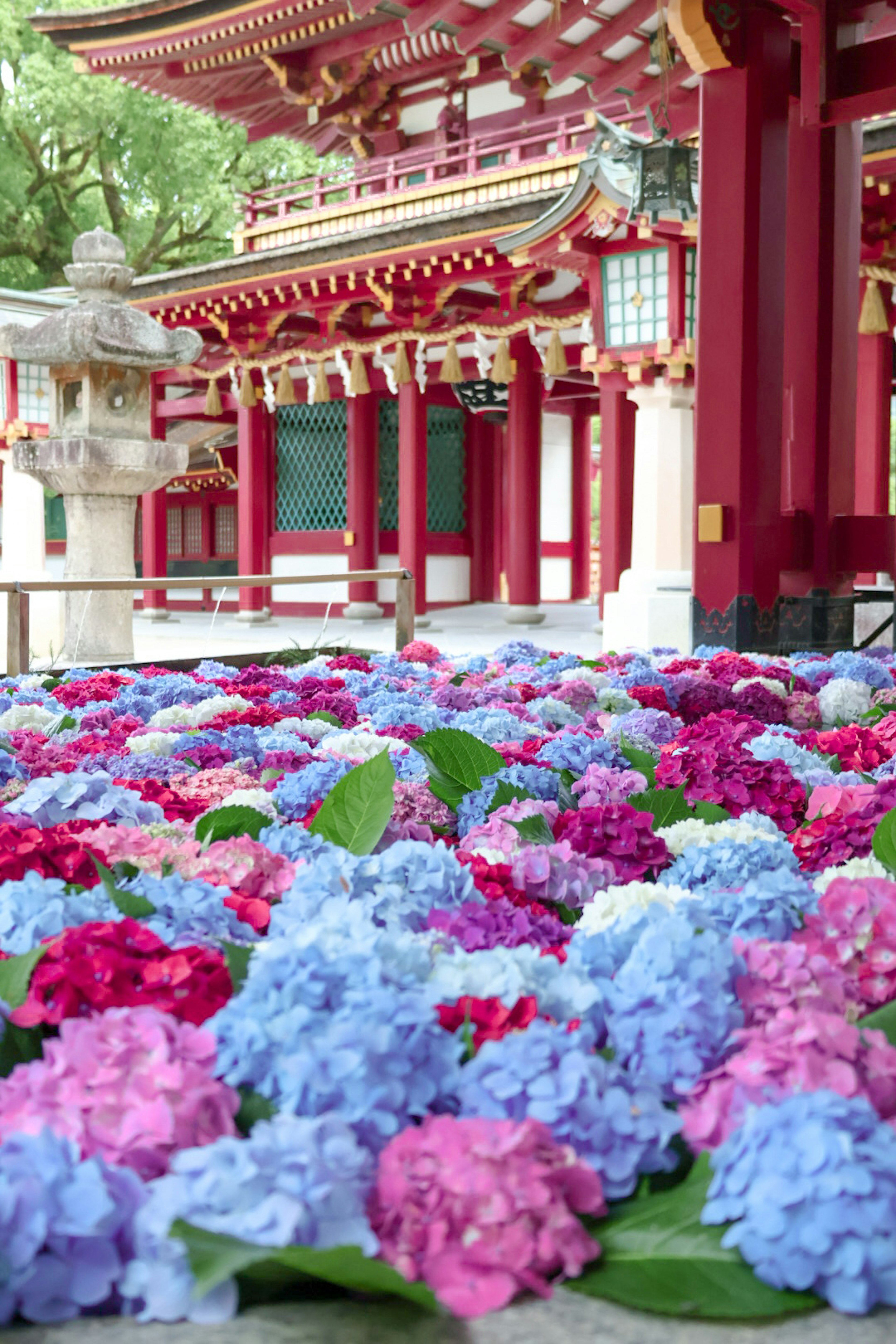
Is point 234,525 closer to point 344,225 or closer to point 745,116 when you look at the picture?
point 344,225

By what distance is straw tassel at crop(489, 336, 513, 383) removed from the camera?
12.2 m

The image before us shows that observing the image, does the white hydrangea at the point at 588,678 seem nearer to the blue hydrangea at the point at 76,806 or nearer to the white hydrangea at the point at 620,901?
the blue hydrangea at the point at 76,806

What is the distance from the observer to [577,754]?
8.83ft

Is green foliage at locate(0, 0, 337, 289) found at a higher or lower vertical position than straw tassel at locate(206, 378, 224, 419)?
higher

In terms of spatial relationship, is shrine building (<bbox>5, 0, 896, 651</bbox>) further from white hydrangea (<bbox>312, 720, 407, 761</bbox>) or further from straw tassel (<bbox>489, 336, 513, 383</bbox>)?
white hydrangea (<bbox>312, 720, 407, 761</bbox>)

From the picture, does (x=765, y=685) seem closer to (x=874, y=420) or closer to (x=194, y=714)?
(x=194, y=714)

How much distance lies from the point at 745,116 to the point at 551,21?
84.4 inches

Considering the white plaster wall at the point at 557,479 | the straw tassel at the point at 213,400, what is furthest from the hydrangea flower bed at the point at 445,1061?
the white plaster wall at the point at 557,479

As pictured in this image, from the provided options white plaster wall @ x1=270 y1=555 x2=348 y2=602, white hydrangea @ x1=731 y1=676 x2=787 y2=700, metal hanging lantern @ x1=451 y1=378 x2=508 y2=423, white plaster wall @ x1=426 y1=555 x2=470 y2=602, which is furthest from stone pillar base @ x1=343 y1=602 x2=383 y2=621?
white hydrangea @ x1=731 y1=676 x2=787 y2=700

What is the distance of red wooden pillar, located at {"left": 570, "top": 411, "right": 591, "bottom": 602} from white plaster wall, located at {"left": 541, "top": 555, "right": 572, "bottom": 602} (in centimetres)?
8

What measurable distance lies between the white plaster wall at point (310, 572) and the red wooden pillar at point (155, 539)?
150 cm

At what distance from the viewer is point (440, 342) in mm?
12930

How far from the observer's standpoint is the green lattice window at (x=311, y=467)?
14.9m

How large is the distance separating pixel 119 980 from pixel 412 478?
11881 mm
